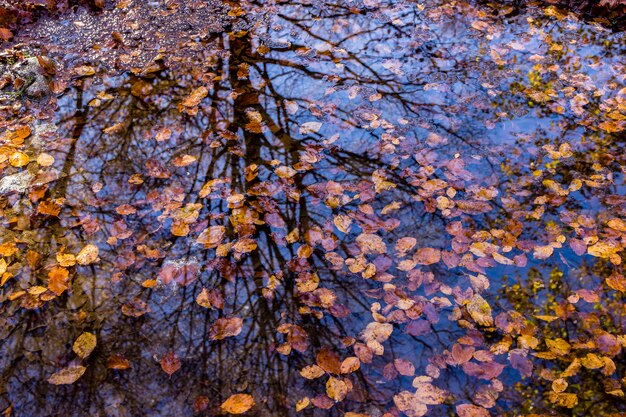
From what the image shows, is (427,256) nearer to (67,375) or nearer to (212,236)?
(212,236)

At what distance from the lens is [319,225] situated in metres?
3.51

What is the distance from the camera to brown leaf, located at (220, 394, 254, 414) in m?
2.54

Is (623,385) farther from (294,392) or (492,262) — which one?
(294,392)

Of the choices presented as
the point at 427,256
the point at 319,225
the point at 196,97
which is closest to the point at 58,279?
the point at 319,225

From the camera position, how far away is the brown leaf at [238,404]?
254 centimetres

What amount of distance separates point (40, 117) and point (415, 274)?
4.13 m

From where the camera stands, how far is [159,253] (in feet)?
11.1

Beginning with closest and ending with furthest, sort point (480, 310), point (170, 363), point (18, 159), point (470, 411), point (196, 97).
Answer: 1. point (470, 411)
2. point (170, 363)
3. point (480, 310)
4. point (18, 159)
5. point (196, 97)

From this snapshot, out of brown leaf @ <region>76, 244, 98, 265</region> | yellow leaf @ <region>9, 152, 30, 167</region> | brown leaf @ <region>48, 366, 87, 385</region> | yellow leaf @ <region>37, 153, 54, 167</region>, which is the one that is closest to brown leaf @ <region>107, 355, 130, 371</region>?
brown leaf @ <region>48, 366, 87, 385</region>

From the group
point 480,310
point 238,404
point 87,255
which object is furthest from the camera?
point 87,255

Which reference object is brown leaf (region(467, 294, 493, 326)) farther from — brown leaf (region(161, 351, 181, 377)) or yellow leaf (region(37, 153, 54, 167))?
yellow leaf (region(37, 153, 54, 167))

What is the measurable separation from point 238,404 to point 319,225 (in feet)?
4.71

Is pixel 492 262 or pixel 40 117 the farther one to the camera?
pixel 40 117

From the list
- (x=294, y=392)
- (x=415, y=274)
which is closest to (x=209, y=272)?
(x=294, y=392)
